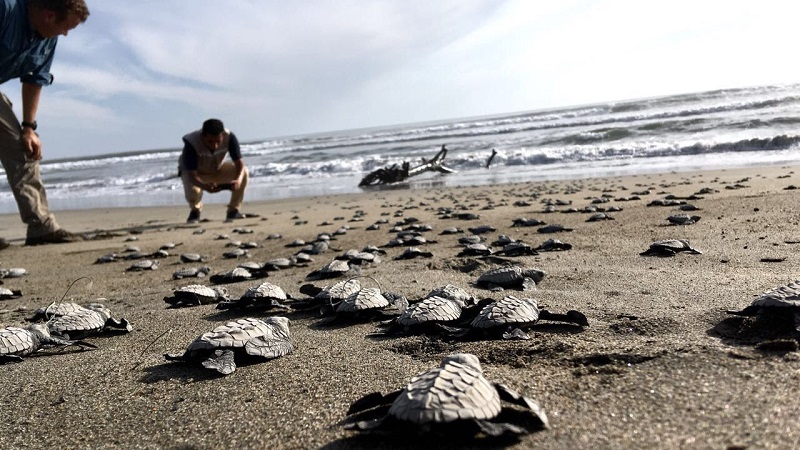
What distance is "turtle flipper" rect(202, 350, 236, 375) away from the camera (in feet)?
7.39

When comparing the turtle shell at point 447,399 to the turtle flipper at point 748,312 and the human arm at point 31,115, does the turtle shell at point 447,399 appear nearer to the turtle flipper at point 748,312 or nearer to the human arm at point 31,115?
the turtle flipper at point 748,312

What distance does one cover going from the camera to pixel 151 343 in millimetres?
2854

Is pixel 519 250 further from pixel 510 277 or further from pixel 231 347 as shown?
pixel 231 347

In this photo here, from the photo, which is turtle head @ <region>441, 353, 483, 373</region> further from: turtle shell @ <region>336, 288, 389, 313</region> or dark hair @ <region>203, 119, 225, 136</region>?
dark hair @ <region>203, 119, 225, 136</region>

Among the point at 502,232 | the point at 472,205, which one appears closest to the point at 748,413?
the point at 502,232

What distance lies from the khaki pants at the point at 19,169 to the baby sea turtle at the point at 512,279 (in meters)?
5.76

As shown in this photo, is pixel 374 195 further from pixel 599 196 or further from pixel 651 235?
pixel 651 235

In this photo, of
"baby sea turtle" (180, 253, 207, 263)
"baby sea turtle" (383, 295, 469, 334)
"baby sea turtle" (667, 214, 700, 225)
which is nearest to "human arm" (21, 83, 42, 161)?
"baby sea turtle" (180, 253, 207, 263)

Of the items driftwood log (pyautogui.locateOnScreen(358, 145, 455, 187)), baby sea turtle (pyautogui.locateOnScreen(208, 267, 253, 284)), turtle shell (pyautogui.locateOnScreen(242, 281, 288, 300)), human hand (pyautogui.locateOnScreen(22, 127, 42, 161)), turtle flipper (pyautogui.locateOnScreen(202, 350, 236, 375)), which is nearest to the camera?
turtle flipper (pyautogui.locateOnScreen(202, 350, 236, 375))

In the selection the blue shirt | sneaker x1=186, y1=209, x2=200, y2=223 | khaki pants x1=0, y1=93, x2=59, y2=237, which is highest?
the blue shirt

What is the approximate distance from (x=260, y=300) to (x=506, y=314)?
5.70ft

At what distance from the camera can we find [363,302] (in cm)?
304

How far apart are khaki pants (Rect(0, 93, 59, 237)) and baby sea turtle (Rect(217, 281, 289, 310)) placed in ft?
14.5

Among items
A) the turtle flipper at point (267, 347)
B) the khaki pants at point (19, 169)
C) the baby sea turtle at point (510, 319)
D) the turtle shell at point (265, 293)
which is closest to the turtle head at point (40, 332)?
the turtle shell at point (265, 293)
